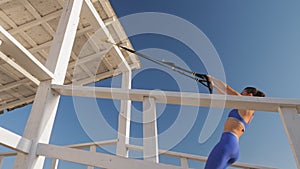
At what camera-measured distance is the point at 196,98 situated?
86 cm

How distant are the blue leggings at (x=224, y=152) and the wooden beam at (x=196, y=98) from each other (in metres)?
0.62

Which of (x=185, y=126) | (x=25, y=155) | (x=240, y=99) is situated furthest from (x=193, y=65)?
(x=25, y=155)

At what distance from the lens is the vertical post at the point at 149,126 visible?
37.1 inches

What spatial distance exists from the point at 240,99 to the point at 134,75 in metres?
2.31

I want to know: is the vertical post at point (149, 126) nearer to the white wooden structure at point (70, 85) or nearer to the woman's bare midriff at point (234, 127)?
the white wooden structure at point (70, 85)

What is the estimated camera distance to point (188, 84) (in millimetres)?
2193

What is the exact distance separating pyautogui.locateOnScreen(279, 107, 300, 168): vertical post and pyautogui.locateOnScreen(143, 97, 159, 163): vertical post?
519 mm

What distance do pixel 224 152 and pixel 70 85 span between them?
1.10 meters

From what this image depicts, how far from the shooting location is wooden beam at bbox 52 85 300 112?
792 mm

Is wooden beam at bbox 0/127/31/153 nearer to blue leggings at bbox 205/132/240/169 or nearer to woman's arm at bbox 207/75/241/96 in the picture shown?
blue leggings at bbox 205/132/240/169

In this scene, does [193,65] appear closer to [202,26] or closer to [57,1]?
[202,26]

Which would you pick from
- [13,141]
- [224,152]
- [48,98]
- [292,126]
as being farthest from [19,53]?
[224,152]

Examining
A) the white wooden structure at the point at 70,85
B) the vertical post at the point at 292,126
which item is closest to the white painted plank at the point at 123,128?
the white wooden structure at the point at 70,85

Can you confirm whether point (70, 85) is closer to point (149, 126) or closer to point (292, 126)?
point (149, 126)
